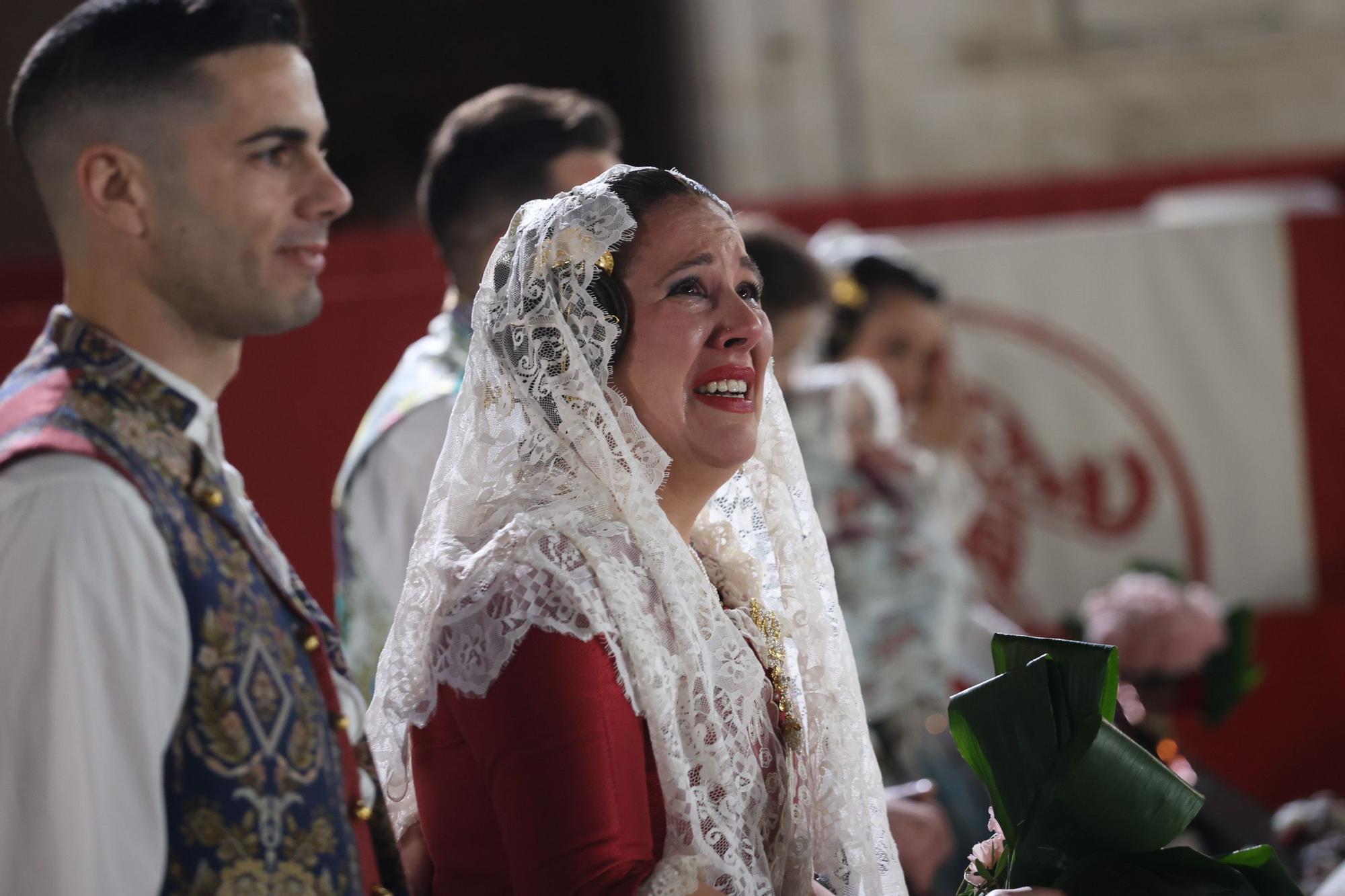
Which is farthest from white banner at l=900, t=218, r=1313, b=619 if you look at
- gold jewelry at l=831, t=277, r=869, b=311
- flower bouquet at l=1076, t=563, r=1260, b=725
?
gold jewelry at l=831, t=277, r=869, b=311

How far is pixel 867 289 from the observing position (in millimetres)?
3740

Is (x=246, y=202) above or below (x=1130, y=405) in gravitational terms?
above

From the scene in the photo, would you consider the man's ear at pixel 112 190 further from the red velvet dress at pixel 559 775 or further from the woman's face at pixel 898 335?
the woman's face at pixel 898 335

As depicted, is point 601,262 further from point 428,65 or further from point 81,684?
Answer: point 428,65

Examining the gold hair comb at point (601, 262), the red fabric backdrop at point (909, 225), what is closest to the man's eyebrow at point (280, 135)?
the gold hair comb at point (601, 262)

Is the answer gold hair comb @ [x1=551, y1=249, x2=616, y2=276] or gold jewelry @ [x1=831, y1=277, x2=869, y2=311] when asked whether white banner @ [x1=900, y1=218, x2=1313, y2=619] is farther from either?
gold hair comb @ [x1=551, y1=249, x2=616, y2=276]

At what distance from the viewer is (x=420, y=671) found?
4.95 feet

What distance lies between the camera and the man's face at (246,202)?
156cm

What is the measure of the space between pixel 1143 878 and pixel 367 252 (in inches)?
156

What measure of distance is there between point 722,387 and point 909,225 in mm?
4622

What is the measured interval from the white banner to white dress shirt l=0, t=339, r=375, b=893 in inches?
142

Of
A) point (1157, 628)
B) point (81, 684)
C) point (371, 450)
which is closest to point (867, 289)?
point (1157, 628)

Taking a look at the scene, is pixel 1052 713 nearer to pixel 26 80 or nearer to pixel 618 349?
pixel 618 349

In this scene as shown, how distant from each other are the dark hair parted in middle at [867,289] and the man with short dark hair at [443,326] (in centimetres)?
148
